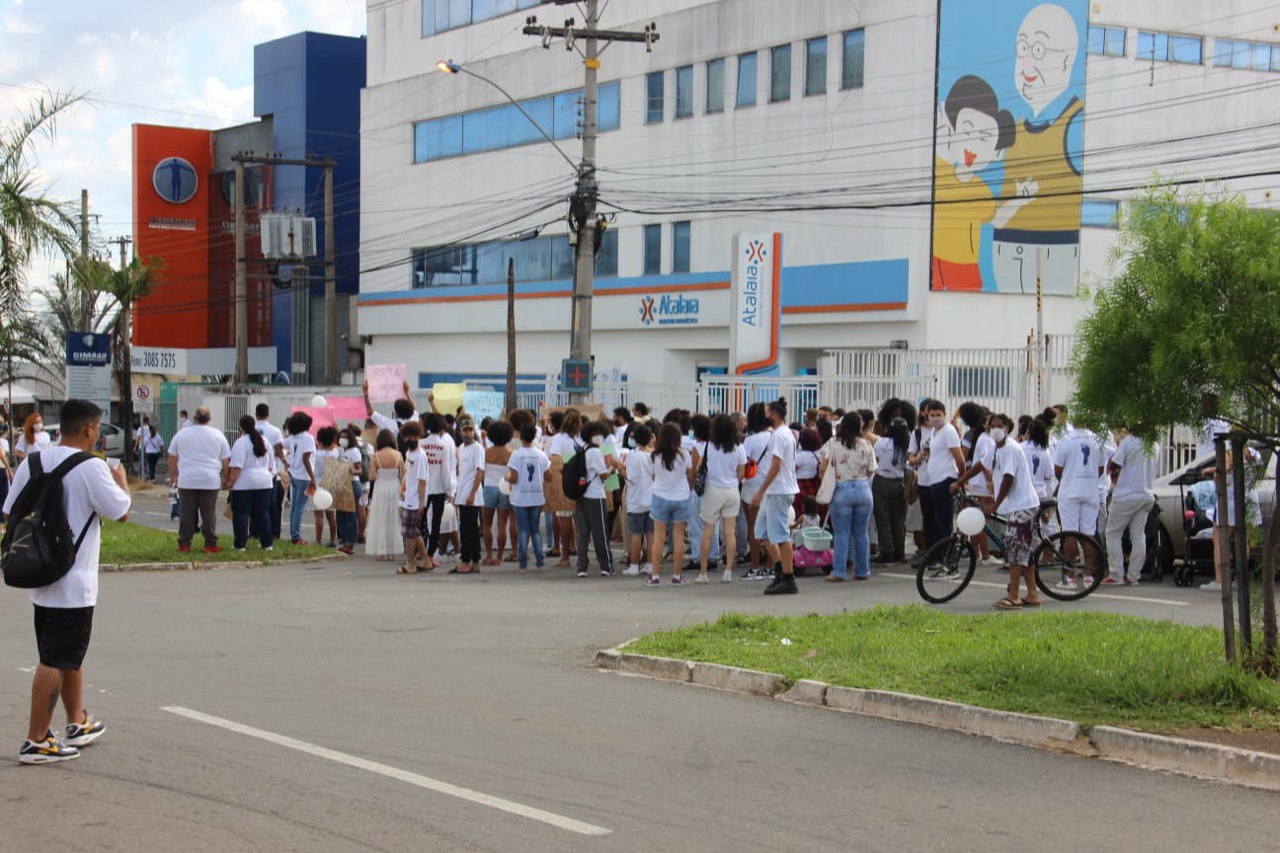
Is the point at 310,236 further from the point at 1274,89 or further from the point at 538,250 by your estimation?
the point at 1274,89

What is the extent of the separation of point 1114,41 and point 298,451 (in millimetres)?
25800

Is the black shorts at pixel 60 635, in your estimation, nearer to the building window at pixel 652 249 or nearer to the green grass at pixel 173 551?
the green grass at pixel 173 551

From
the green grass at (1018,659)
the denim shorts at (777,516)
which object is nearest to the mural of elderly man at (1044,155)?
the denim shorts at (777,516)

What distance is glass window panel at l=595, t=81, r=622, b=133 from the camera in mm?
43531

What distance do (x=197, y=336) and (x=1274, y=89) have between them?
4531cm

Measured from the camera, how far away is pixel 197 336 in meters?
63.7

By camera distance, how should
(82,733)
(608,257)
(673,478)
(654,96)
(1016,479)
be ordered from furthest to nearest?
(608,257) → (654,96) → (673,478) → (1016,479) → (82,733)

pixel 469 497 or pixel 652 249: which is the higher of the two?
pixel 652 249

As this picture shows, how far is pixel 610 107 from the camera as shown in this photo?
44031mm

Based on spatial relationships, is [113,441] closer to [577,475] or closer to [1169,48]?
[1169,48]

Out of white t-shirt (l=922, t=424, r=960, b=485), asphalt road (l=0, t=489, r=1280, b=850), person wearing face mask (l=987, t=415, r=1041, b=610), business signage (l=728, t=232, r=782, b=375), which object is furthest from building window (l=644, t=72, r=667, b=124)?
asphalt road (l=0, t=489, r=1280, b=850)

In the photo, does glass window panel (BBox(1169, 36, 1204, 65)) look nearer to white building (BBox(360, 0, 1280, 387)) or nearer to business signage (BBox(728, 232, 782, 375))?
white building (BBox(360, 0, 1280, 387))

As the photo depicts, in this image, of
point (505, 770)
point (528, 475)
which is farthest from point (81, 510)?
point (528, 475)

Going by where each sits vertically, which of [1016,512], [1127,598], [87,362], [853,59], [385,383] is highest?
[853,59]
